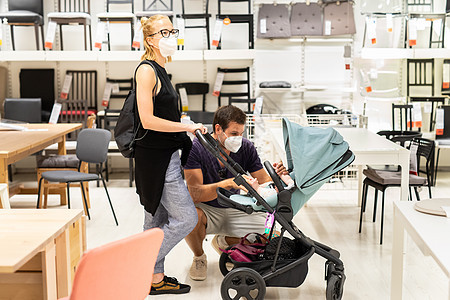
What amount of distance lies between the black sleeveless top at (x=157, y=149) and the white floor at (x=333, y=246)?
25.2 inches

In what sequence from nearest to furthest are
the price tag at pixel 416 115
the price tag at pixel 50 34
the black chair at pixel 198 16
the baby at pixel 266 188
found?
the baby at pixel 266 188
the price tag at pixel 416 115
the price tag at pixel 50 34
the black chair at pixel 198 16

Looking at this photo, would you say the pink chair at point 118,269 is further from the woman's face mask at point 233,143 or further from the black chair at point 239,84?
the black chair at point 239,84

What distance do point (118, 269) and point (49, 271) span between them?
0.57 m

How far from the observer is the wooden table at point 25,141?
413 centimetres

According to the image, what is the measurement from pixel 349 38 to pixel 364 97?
817 mm

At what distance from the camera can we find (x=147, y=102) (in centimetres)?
293

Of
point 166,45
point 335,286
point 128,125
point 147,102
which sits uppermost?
point 166,45

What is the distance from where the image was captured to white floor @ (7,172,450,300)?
332cm

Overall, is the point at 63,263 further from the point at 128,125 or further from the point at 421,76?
the point at 421,76

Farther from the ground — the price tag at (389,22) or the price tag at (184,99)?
the price tag at (389,22)

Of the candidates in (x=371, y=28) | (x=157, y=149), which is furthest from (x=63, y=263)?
(x=371, y=28)

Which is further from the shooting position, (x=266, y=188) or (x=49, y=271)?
(x=266, y=188)

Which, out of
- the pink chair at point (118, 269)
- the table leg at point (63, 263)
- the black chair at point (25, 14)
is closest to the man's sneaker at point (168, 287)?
the table leg at point (63, 263)

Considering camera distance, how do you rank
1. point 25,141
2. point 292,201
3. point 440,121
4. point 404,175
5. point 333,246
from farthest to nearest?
point 440,121
point 25,141
point 333,246
point 404,175
point 292,201
